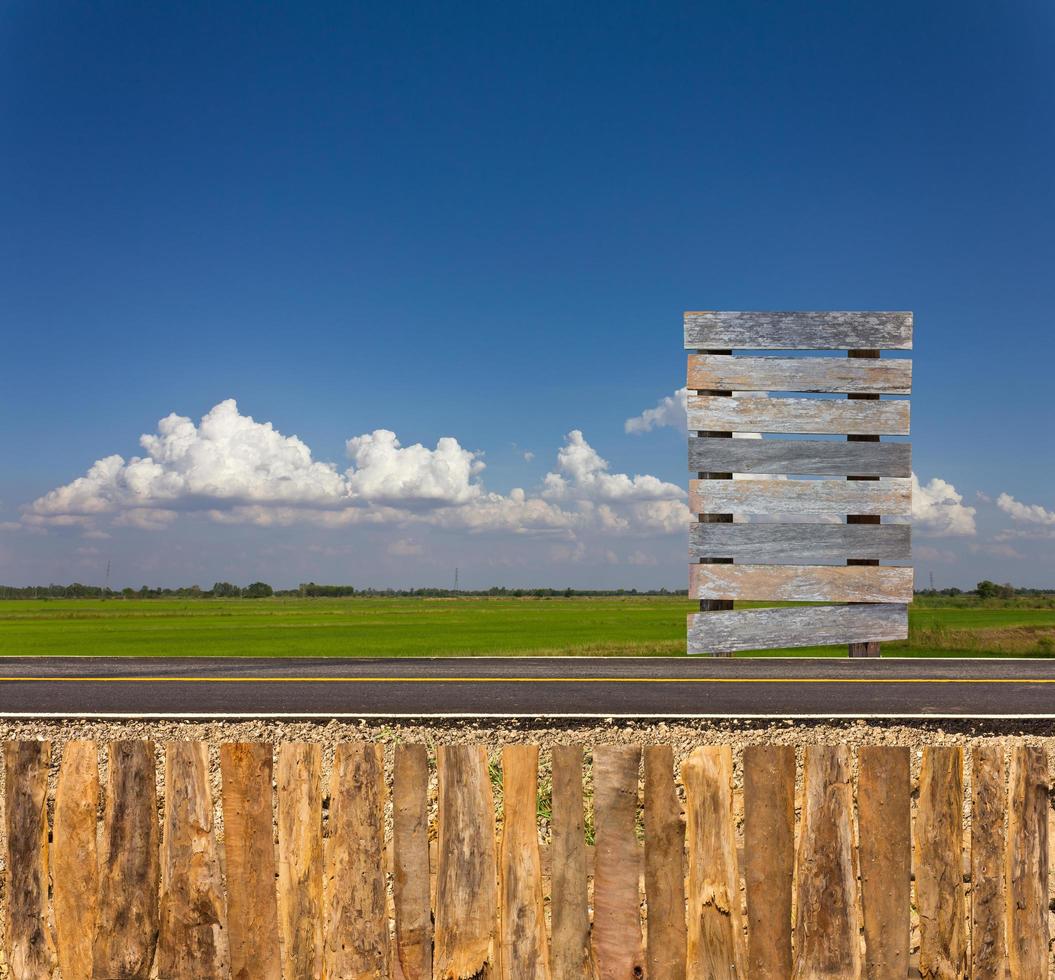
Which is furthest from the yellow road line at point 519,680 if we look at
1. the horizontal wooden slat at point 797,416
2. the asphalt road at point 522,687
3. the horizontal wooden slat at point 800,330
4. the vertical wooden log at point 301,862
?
the horizontal wooden slat at point 800,330

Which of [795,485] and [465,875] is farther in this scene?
[795,485]

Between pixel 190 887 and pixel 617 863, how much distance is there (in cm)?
211

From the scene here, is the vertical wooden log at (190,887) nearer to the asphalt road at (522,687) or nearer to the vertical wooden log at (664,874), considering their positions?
the vertical wooden log at (664,874)

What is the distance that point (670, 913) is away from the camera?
3.76 meters

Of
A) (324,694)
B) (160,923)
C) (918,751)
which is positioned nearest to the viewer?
(160,923)

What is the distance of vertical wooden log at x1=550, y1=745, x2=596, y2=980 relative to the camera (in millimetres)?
3762

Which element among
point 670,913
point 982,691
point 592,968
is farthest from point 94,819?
point 982,691

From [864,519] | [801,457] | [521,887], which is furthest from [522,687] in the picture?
[864,519]

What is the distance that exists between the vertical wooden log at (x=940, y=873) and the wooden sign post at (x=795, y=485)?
29.8 feet

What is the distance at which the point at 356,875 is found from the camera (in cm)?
387

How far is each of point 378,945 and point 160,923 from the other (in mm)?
1140

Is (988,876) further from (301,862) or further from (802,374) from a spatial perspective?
(802,374)

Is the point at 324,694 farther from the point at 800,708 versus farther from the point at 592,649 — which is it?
the point at 592,649

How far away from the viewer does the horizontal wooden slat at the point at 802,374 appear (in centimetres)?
1329
